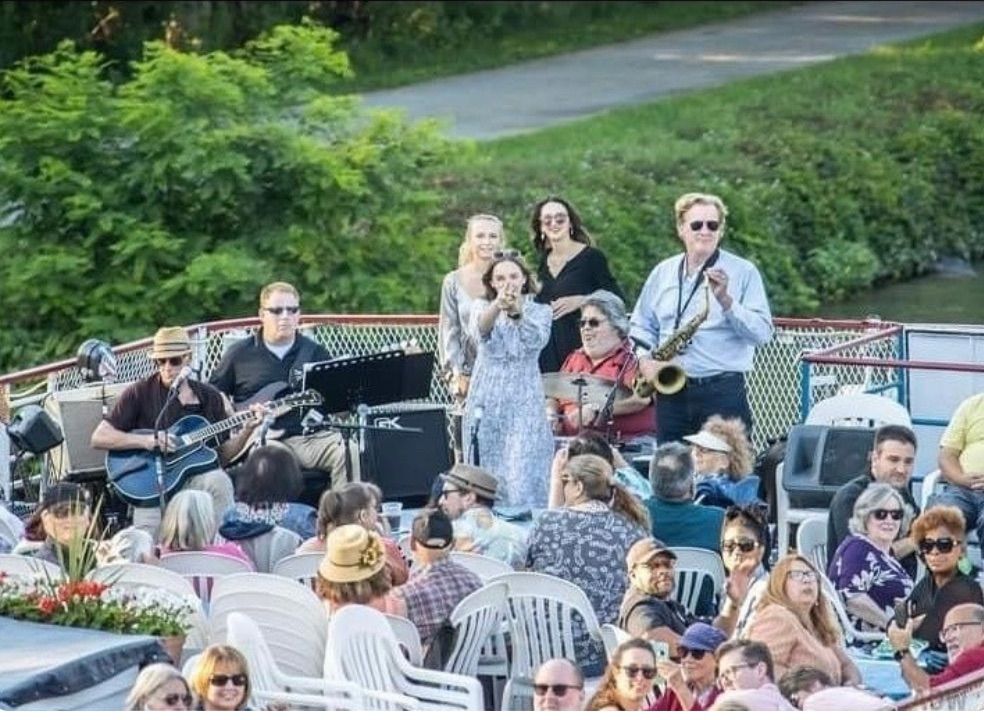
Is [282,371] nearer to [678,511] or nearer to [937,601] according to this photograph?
[678,511]

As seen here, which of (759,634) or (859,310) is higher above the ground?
(759,634)

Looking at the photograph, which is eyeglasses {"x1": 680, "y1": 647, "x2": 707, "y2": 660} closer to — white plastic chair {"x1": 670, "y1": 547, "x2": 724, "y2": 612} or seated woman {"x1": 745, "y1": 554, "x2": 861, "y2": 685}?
seated woman {"x1": 745, "y1": 554, "x2": 861, "y2": 685}

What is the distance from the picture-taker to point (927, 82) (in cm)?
3322

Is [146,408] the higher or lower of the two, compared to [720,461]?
higher

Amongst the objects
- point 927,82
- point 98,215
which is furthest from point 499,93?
point 98,215

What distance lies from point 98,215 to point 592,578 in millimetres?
10734

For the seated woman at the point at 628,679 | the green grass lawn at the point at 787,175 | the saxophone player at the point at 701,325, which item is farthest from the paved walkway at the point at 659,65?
the seated woman at the point at 628,679

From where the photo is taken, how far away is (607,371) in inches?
596

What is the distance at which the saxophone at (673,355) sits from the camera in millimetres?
14586

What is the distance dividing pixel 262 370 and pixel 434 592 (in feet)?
13.1

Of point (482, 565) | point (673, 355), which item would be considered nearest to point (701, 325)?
point (673, 355)

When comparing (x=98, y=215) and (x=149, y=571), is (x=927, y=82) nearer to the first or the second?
(x=98, y=215)

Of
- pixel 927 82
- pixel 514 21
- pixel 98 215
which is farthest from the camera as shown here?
pixel 514 21

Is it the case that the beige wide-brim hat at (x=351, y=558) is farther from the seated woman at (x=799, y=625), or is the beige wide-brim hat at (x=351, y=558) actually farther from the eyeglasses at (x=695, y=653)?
the seated woman at (x=799, y=625)
